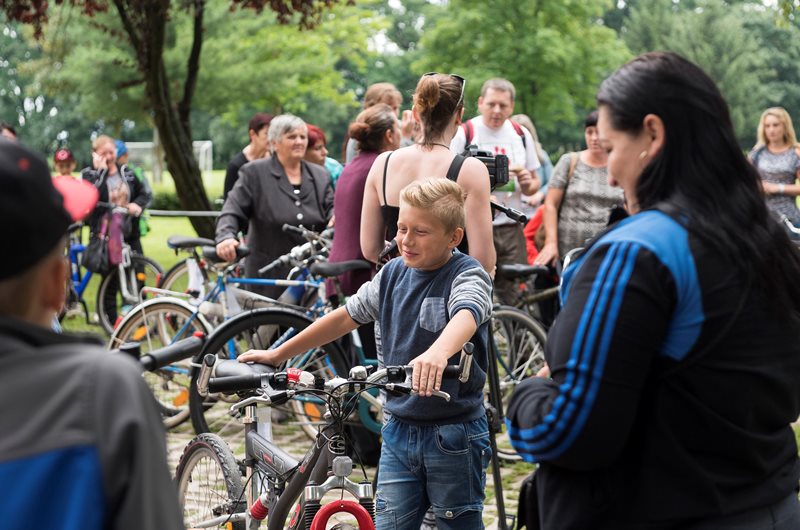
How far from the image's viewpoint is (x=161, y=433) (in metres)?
1.67

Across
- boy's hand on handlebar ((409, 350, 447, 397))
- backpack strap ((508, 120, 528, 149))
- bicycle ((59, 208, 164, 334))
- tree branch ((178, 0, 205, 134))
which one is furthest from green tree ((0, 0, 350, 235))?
boy's hand on handlebar ((409, 350, 447, 397))

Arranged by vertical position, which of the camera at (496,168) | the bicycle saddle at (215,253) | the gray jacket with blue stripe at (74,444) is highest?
the gray jacket with blue stripe at (74,444)

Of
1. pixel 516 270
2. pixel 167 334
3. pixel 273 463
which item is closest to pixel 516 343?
pixel 516 270

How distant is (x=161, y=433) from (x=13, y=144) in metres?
0.46

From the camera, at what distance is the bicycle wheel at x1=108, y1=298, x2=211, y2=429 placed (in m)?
7.77

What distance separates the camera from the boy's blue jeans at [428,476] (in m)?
3.97

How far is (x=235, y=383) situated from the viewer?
363 centimetres

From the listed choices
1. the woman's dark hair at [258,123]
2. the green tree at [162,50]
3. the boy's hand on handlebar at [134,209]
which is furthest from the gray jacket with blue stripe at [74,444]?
the green tree at [162,50]

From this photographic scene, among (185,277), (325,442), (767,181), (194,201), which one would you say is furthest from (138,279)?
(325,442)

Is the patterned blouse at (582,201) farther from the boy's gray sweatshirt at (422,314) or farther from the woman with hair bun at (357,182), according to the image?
the boy's gray sweatshirt at (422,314)

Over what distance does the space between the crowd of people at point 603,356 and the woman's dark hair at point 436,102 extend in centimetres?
104

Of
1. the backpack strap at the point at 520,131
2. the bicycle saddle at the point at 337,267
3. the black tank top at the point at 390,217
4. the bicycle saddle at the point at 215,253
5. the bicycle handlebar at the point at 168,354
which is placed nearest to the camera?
the bicycle handlebar at the point at 168,354

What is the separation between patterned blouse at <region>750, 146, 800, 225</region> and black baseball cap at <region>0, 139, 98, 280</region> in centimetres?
1041

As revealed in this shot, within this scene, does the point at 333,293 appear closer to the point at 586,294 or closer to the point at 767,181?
the point at 586,294
